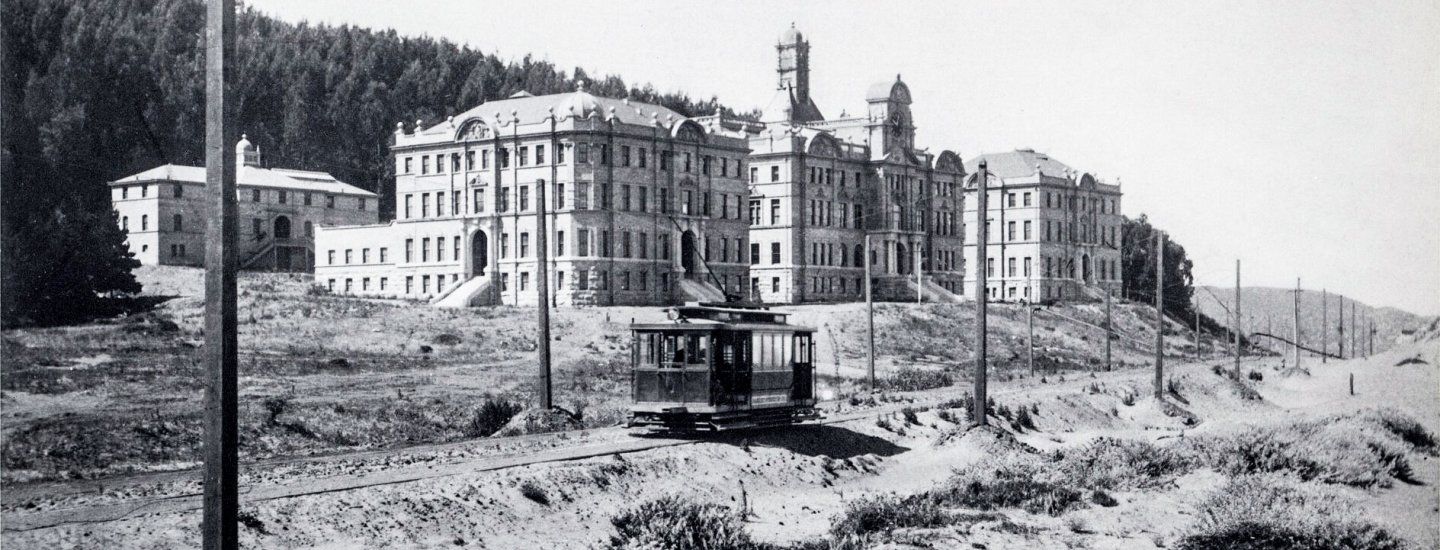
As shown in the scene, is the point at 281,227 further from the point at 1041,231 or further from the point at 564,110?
the point at 1041,231

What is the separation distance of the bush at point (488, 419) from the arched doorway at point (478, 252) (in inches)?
1642

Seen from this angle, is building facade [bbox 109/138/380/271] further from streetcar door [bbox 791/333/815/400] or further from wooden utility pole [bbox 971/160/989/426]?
wooden utility pole [bbox 971/160/989/426]

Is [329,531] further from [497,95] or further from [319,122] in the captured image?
[497,95]

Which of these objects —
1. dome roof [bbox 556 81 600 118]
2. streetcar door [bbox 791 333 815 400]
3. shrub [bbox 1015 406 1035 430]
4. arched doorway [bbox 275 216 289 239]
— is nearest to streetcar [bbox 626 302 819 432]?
streetcar door [bbox 791 333 815 400]

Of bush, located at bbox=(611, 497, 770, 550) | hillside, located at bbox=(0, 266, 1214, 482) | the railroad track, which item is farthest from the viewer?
hillside, located at bbox=(0, 266, 1214, 482)

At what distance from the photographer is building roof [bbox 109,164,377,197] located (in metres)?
85.8

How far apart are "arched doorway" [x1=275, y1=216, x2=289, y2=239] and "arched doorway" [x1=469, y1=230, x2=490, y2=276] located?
23.0m

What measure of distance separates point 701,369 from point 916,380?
2851 cm

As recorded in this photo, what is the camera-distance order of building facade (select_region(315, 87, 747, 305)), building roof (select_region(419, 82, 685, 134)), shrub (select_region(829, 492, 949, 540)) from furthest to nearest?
building roof (select_region(419, 82, 685, 134)) < building facade (select_region(315, 87, 747, 305)) < shrub (select_region(829, 492, 949, 540))

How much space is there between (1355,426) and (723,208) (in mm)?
52872

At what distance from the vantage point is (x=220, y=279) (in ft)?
41.0

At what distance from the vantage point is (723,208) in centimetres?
8394

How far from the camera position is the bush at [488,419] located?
3506cm

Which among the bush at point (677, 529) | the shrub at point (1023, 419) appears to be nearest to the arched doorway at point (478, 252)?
the shrub at point (1023, 419)
